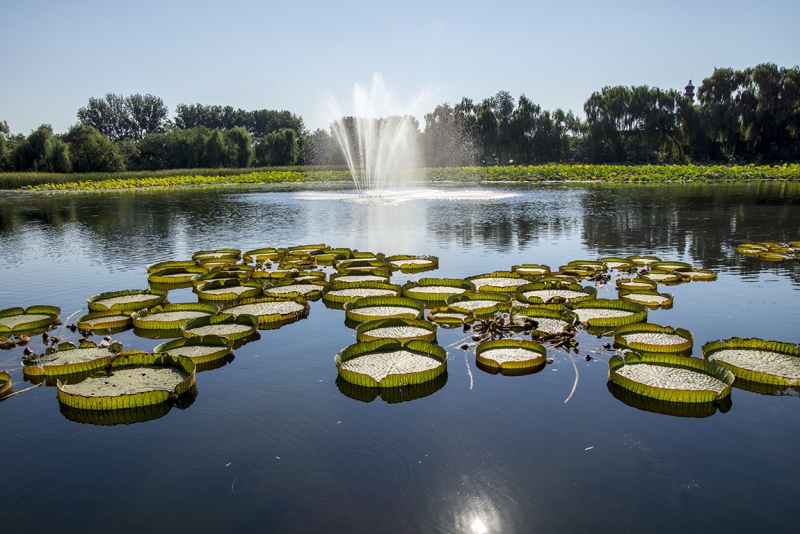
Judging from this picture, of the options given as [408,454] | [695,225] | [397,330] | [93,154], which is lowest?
[408,454]

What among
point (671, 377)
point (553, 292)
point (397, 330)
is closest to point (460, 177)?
point (553, 292)

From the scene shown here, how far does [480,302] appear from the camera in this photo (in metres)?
7.94

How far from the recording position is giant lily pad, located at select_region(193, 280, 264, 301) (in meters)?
8.68

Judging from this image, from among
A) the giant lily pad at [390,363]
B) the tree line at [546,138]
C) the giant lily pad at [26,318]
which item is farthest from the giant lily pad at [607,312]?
the tree line at [546,138]

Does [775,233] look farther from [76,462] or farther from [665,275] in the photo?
[76,462]

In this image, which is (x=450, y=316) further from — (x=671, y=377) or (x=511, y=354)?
(x=671, y=377)

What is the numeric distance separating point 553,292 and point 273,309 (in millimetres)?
3896

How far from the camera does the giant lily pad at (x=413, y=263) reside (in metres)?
10.8

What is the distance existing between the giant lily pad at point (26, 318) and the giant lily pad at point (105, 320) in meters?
0.36

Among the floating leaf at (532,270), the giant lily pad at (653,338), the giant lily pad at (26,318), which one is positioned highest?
the floating leaf at (532,270)

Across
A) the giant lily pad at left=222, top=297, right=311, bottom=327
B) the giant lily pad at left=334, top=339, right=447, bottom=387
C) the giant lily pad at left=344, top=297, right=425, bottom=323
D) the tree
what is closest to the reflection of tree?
the giant lily pad at left=344, top=297, right=425, bottom=323

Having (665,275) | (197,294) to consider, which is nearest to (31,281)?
(197,294)

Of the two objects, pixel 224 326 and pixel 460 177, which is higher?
pixel 460 177

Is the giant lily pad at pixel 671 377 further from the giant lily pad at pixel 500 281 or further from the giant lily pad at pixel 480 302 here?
the giant lily pad at pixel 500 281
